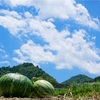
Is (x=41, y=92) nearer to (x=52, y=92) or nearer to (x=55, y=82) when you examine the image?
(x=52, y=92)

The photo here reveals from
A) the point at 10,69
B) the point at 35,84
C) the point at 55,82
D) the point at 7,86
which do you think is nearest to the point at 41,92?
the point at 35,84

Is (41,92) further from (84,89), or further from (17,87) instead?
(84,89)

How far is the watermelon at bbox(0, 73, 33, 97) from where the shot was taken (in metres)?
6.58

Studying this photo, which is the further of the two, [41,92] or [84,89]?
[84,89]

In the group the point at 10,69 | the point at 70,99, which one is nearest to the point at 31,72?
the point at 10,69

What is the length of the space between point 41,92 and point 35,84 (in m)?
0.20

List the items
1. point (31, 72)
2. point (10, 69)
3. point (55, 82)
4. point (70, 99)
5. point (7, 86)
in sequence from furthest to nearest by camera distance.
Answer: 1. point (10, 69)
2. point (31, 72)
3. point (55, 82)
4. point (7, 86)
5. point (70, 99)

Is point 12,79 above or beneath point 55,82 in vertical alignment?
beneath

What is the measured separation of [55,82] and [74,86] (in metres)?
2.12

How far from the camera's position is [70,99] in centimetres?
518

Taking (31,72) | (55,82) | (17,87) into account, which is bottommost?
(17,87)

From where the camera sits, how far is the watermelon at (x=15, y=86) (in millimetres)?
6580

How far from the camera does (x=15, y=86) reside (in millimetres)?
6574

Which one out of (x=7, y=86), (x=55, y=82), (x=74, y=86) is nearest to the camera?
(x=7, y=86)
